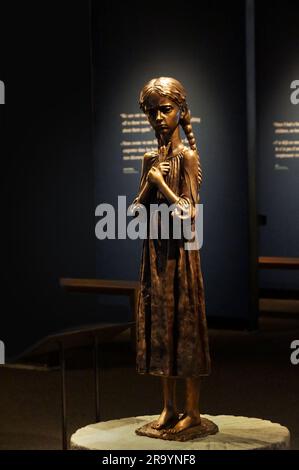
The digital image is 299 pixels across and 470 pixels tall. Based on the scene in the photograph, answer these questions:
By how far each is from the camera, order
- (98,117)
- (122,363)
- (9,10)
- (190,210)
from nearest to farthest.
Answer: (190,210) → (9,10) → (122,363) → (98,117)

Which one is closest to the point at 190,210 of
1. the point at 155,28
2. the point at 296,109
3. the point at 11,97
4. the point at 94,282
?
the point at 11,97

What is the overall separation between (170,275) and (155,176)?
500mm

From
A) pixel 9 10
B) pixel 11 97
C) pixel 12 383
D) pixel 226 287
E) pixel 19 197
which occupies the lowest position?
pixel 12 383

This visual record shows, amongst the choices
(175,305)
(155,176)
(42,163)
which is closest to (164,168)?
(155,176)

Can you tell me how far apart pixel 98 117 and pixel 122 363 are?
3.56 metres

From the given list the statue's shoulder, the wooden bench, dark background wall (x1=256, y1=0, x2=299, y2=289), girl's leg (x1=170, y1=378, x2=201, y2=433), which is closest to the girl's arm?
the statue's shoulder

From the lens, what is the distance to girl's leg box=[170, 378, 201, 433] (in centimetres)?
493

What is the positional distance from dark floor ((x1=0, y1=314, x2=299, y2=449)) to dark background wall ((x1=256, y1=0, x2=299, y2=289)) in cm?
357

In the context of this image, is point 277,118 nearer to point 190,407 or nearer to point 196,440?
point 190,407

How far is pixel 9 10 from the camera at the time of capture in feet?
25.4

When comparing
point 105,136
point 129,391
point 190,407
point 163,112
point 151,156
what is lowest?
point 129,391

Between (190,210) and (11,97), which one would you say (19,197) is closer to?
(11,97)

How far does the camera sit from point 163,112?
4836mm

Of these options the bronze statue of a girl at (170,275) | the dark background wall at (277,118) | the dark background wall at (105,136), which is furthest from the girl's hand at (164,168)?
the dark background wall at (277,118)
